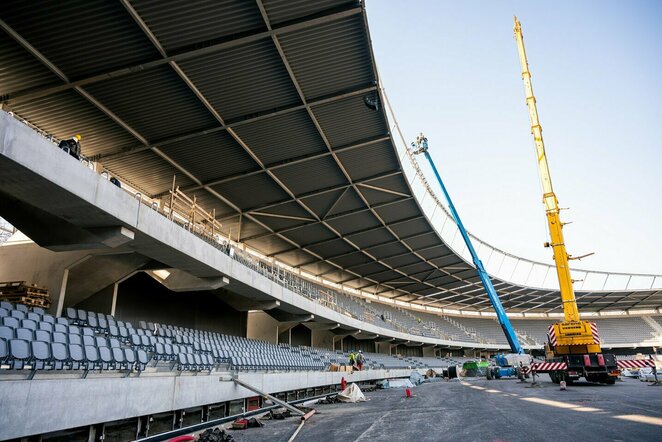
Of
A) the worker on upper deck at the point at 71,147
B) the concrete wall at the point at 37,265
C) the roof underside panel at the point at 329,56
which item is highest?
the roof underside panel at the point at 329,56

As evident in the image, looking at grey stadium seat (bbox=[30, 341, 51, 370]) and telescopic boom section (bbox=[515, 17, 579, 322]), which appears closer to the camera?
grey stadium seat (bbox=[30, 341, 51, 370])

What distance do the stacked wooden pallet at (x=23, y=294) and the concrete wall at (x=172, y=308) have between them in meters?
4.49

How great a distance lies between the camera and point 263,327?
30891mm

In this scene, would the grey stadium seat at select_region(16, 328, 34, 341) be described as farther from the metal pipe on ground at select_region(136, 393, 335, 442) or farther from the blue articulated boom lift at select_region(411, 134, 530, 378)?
the blue articulated boom lift at select_region(411, 134, 530, 378)

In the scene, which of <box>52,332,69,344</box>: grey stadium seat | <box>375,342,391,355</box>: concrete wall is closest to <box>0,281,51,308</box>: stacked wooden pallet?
<box>52,332,69,344</box>: grey stadium seat

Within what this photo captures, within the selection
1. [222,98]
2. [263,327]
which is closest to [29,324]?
[222,98]

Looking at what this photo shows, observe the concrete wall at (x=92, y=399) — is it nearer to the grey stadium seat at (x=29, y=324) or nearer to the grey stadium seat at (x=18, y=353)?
the grey stadium seat at (x=18, y=353)

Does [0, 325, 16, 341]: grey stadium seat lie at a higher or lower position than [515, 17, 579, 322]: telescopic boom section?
lower

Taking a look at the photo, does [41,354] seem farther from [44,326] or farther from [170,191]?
[170,191]

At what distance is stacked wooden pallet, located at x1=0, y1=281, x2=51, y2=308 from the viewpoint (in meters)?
13.2

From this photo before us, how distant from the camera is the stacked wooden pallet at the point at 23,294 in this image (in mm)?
13180

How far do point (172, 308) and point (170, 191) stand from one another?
6466mm

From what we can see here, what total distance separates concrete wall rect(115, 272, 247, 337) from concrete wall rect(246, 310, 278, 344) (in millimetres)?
2299

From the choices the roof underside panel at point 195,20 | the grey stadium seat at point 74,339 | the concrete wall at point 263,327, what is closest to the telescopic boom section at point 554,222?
the roof underside panel at point 195,20
